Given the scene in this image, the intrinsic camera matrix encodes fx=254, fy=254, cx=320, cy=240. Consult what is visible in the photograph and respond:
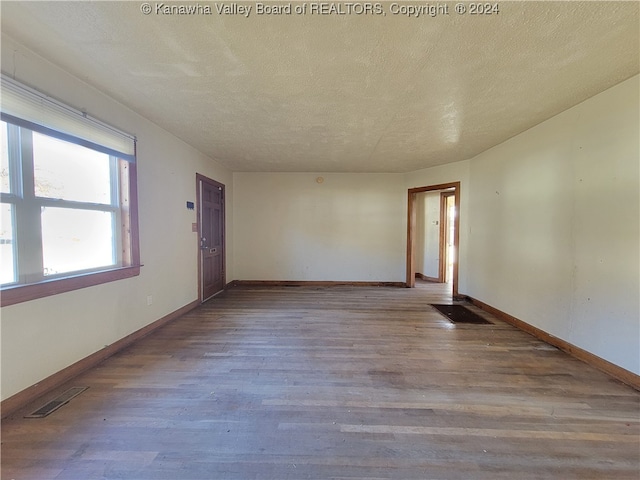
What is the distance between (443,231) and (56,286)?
6.58m

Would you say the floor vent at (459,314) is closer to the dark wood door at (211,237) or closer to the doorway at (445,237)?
the doorway at (445,237)

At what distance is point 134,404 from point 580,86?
4.29 metres

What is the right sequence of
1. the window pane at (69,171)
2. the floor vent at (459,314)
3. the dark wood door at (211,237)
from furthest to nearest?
the dark wood door at (211,237) → the floor vent at (459,314) → the window pane at (69,171)

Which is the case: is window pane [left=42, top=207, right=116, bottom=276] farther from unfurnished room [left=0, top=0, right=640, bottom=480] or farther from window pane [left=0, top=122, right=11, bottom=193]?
window pane [left=0, top=122, right=11, bottom=193]

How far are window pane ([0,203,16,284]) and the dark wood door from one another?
2421 mm

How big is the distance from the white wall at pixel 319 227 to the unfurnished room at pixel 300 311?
5.96ft

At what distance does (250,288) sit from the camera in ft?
17.7

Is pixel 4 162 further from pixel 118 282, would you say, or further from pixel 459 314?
pixel 459 314

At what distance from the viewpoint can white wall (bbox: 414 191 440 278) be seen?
6277mm

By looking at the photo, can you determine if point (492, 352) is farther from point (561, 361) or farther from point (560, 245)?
point (560, 245)

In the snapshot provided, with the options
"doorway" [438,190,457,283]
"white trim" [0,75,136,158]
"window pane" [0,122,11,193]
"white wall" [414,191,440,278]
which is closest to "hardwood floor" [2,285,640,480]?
"window pane" [0,122,11,193]

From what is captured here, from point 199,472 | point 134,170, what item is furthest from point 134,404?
point 134,170

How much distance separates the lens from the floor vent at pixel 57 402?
167cm

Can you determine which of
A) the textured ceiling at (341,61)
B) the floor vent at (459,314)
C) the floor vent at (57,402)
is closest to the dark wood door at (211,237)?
the textured ceiling at (341,61)
